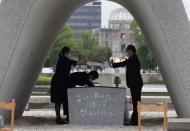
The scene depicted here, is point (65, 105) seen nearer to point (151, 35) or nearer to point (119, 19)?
point (151, 35)

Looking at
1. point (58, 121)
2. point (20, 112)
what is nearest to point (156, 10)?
point (58, 121)

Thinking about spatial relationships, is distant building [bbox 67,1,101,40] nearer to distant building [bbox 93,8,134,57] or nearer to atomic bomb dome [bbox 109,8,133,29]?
atomic bomb dome [bbox 109,8,133,29]

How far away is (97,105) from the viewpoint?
13.3 meters

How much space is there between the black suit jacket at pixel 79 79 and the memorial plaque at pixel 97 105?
28.1 inches

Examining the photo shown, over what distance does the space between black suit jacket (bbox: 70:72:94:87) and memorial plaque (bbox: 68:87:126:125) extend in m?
0.71

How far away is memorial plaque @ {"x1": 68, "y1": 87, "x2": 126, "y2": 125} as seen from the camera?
1329cm

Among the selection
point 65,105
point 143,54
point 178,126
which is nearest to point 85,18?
point 143,54

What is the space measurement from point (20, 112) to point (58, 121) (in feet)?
7.11

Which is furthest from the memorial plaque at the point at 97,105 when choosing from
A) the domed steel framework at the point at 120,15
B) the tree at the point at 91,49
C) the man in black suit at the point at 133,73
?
the domed steel framework at the point at 120,15

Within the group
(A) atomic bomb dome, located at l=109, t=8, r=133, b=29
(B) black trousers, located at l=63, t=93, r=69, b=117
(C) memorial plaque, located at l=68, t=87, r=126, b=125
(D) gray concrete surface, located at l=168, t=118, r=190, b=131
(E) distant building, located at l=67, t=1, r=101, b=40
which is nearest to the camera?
(D) gray concrete surface, located at l=168, t=118, r=190, b=131

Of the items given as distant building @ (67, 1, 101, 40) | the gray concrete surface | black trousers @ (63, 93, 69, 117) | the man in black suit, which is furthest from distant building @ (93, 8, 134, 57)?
the gray concrete surface

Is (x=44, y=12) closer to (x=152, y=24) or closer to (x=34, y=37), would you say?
(x=34, y=37)

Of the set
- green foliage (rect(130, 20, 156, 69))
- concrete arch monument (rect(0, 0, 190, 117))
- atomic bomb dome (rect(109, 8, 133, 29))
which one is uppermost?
atomic bomb dome (rect(109, 8, 133, 29))

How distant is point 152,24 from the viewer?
12.4m
